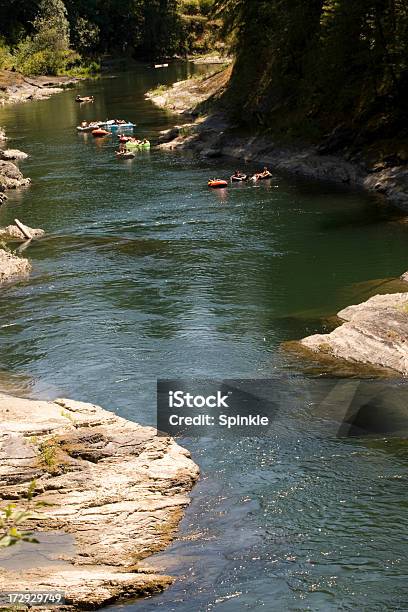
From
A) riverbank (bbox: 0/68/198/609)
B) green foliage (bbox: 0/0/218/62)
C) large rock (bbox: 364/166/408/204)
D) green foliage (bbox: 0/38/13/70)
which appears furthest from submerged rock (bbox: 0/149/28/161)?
green foliage (bbox: 0/0/218/62)

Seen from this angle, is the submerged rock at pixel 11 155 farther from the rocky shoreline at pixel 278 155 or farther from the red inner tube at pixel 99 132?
the rocky shoreline at pixel 278 155

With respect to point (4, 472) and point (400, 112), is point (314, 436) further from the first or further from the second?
point (400, 112)

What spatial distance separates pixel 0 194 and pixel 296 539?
1629 inches

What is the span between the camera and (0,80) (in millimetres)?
113562

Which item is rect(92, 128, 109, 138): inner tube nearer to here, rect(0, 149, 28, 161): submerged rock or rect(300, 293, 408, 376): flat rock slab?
rect(0, 149, 28, 161): submerged rock

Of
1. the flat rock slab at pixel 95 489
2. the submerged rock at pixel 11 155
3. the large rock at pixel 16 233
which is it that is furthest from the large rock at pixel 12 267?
the submerged rock at pixel 11 155

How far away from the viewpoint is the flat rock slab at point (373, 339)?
87.9 feet

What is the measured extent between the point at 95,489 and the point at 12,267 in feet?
71.0

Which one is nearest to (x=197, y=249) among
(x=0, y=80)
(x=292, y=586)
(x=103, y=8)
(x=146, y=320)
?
(x=146, y=320)

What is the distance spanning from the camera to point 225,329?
31172mm

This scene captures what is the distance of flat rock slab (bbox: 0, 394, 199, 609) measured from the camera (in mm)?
16047

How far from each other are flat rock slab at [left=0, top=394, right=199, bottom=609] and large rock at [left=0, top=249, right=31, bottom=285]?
16.5 m

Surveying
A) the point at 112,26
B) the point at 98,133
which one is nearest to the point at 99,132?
the point at 98,133

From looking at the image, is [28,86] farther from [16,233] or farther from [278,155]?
[16,233]
